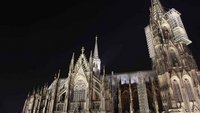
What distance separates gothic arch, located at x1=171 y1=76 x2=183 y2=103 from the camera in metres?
32.3

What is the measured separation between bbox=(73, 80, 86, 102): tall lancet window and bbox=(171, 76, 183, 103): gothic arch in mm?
13994

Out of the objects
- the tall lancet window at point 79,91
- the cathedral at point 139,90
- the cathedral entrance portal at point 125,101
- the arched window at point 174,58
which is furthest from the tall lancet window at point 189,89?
the tall lancet window at point 79,91

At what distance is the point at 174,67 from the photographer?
35781mm

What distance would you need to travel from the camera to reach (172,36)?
41.8 meters

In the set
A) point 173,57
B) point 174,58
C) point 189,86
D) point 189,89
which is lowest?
point 189,89

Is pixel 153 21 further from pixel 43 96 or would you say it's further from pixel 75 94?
pixel 43 96

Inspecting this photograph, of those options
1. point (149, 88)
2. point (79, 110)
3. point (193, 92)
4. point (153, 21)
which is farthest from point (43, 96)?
point (153, 21)

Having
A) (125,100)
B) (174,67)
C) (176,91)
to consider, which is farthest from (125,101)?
(174,67)

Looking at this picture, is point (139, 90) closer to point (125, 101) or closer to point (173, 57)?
point (125, 101)

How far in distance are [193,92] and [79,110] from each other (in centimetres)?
1698

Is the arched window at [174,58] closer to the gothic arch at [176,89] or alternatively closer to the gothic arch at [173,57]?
the gothic arch at [173,57]

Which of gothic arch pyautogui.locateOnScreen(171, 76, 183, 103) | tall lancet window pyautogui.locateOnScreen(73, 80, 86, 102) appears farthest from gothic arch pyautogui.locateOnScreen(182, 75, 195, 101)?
tall lancet window pyautogui.locateOnScreen(73, 80, 86, 102)

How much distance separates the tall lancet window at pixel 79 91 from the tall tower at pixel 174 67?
1230cm

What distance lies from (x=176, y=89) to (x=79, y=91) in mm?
15185
